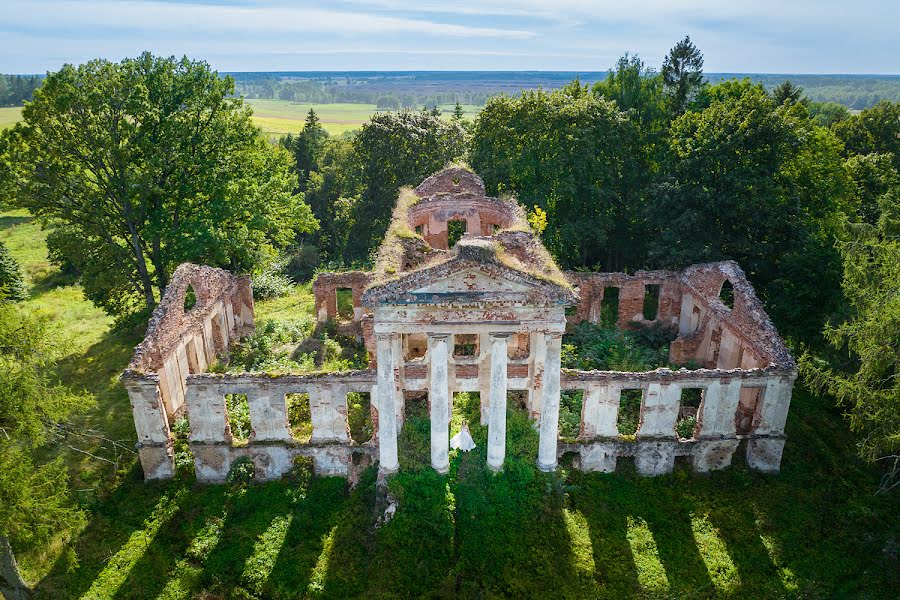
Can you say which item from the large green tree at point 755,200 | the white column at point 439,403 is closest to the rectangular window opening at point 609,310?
the large green tree at point 755,200

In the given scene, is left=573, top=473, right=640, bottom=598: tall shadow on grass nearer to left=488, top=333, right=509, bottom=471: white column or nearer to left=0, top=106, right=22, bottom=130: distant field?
left=488, top=333, right=509, bottom=471: white column


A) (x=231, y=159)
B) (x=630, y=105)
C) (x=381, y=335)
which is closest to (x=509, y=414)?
(x=381, y=335)

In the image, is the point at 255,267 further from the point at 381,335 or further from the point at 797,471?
the point at 797,471

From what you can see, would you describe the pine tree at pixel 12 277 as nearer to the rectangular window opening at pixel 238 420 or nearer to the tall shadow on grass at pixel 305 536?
the rectangular window opening at pixel 238 420

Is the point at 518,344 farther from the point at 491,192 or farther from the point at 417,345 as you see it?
the point at 491,192

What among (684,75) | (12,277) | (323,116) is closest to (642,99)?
(684,75)

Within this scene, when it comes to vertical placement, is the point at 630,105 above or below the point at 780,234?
above
